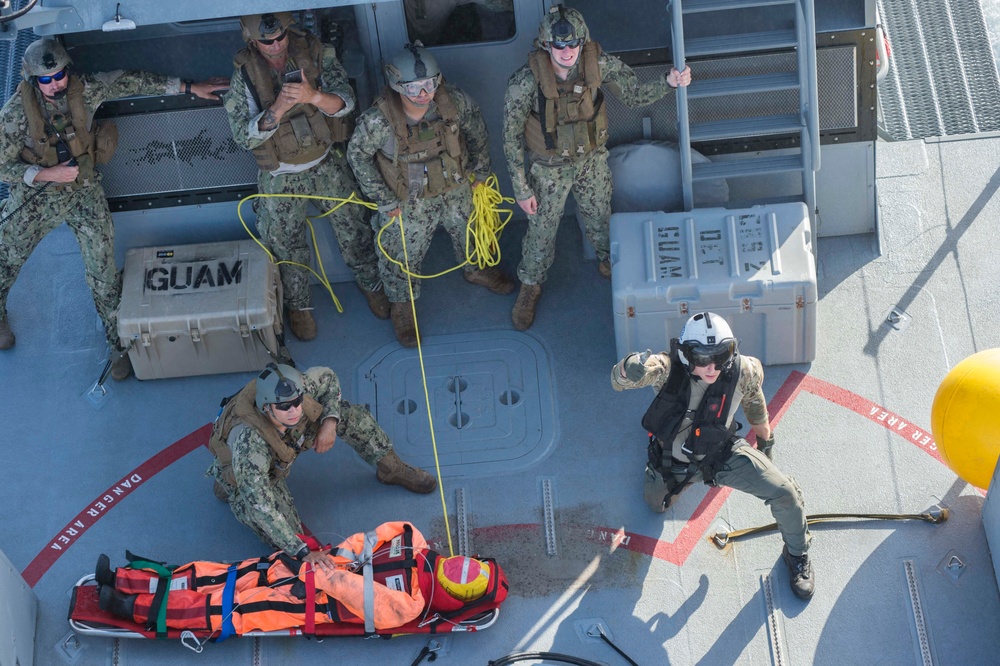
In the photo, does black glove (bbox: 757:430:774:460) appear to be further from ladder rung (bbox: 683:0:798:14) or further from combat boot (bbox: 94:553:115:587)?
combat boot (bbox: 94:553:115:587)

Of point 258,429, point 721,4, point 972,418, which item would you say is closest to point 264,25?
point 258,429

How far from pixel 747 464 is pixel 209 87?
3494mm

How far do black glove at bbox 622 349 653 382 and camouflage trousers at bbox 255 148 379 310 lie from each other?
2.13 metres

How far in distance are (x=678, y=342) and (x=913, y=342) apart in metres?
2.01

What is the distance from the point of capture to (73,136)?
282 inches

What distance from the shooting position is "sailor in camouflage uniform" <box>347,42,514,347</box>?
6812mm

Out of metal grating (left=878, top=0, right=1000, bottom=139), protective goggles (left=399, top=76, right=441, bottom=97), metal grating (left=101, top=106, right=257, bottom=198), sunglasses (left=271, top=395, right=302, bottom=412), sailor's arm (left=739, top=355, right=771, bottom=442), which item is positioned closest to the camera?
sailor's arm (left=739, top=355, right=771, bottom=442)

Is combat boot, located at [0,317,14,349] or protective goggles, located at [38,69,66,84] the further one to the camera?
combat boot, located at [0,317,14,349]

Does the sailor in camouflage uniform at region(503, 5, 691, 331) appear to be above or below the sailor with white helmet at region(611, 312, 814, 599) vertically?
above

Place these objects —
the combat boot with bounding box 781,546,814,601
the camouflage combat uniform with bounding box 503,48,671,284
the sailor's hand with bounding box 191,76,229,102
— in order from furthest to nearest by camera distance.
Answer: the sailor's hand with bounding box 191,76,229,102 < the camouflage combat uniform with bounding box 503,48,671,284 < the combat boot with bounding box 781,546,814,601

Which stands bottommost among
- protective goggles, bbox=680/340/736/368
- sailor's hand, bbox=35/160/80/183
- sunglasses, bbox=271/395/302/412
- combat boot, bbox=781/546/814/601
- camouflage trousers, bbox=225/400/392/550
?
combat boot, bbox=781/546/814/601

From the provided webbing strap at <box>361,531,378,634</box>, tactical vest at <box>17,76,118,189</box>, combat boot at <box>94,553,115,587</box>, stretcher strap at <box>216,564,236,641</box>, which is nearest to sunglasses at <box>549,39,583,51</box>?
tactical vest at <box>17,76,118,189</box>

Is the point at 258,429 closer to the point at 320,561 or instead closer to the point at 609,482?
the point at 320,561

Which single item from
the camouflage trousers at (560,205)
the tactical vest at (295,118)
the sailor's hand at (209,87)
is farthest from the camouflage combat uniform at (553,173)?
the sailor's hand at (209,87)
